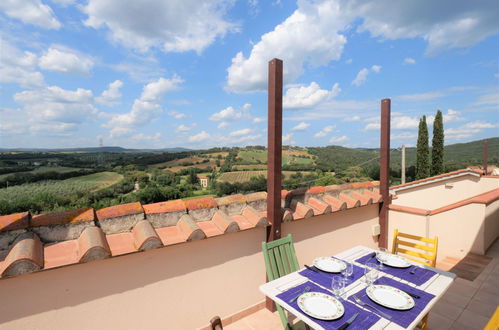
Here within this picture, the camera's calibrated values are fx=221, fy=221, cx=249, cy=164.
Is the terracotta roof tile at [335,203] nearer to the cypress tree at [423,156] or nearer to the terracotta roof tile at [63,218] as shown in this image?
the terracotta roof tile at [63,218]

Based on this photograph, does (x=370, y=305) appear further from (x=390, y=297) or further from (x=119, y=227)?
(x=119, y=227)

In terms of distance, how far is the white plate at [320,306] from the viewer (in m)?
1.47

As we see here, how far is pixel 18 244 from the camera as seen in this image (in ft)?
4.83

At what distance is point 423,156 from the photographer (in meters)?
20.4

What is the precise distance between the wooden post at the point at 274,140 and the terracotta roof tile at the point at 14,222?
6.72 ft

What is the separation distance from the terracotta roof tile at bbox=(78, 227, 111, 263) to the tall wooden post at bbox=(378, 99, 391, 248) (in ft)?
12.8

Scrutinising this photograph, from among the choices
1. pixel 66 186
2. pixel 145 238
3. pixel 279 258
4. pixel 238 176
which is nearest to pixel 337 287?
pixel 279 258

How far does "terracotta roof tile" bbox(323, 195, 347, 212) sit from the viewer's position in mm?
3057

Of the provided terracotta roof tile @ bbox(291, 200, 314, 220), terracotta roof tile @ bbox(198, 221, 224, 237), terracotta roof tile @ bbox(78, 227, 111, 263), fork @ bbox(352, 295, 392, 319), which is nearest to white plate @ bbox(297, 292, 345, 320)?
fork @ bbox(352, 295, 392, 319)

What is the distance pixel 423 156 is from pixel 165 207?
24834mm

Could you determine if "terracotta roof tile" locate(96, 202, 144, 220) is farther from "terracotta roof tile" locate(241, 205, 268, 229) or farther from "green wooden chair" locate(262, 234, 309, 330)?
"green wooden chair" locate(262, 234, 309, 330)

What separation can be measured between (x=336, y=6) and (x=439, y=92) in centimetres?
1870

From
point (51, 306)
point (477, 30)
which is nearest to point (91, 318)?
point (51, 306)

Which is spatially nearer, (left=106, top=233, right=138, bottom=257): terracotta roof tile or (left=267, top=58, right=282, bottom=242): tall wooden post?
(left=106, top=233, right=138, bottom=257): terracotta roof tile
